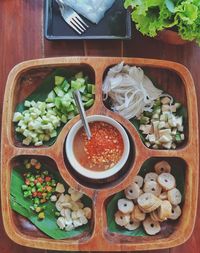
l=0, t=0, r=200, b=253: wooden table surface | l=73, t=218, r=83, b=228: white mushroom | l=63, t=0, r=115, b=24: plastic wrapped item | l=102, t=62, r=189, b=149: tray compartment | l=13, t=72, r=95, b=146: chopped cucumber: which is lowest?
l=73, t=218, r=83, b=228: white mushroom

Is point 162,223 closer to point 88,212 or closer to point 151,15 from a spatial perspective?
point 88,212

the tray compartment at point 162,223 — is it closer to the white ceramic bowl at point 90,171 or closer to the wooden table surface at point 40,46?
the white ceramic bowl at point 90,171

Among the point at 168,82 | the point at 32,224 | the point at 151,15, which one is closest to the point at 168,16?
the point at 151,15

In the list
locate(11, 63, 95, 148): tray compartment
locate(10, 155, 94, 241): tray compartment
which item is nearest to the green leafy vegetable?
locate(11, 63, 95, 148): tray compartment

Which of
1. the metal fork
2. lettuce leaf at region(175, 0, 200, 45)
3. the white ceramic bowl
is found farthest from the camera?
A: the metal fork

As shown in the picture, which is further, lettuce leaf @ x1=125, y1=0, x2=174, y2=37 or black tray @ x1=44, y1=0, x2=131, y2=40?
black tray @ x1=44, y1=0, x2=131, y2=40

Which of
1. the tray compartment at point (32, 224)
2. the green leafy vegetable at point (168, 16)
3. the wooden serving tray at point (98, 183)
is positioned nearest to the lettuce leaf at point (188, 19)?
the green leafy vegetable at point (168, 16)

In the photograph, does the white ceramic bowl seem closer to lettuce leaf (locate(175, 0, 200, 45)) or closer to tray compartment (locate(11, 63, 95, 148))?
tray compartment (locate(11, 63, 95, 148))

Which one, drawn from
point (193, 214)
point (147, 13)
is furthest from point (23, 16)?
point (193, 214)
